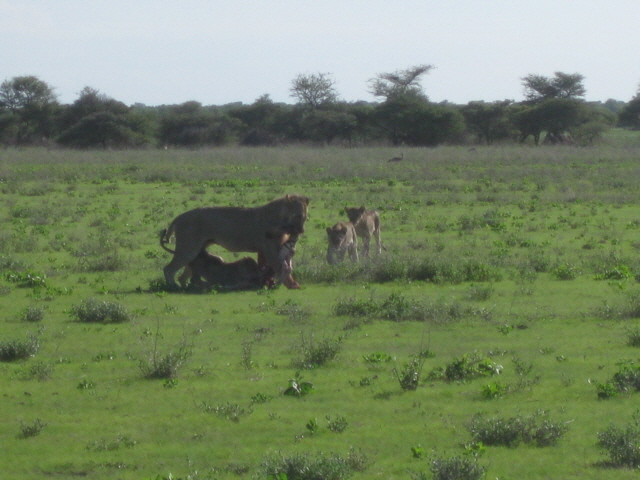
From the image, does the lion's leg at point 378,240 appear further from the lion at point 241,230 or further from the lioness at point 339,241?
the lion at point 241,230

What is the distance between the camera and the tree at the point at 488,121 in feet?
230

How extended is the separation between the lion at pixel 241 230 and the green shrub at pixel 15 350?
410 centimetres

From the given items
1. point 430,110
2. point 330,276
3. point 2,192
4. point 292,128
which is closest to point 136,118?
point 292,128

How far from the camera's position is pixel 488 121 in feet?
231

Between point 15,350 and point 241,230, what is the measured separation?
4862 millimetres

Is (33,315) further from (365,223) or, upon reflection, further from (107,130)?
(107,130)

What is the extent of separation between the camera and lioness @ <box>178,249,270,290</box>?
1378 centimetres

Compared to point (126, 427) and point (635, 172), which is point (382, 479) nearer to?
point (126, 427)

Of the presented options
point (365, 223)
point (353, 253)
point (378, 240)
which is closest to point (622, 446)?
point (353, 253)

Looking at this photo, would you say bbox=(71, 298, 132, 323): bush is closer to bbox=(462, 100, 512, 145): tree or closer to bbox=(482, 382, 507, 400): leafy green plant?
bbox=(482, 382, 507, 400): leafy green plant

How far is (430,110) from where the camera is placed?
6588cm

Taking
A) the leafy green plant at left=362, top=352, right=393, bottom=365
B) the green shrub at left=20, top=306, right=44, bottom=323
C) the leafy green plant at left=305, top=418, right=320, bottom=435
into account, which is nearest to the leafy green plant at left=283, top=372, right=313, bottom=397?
the leafy green plant at left=305, top=418, right=320, bottom=435

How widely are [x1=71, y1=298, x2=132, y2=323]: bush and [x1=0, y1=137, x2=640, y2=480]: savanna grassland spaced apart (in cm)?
2

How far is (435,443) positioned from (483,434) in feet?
1.22
